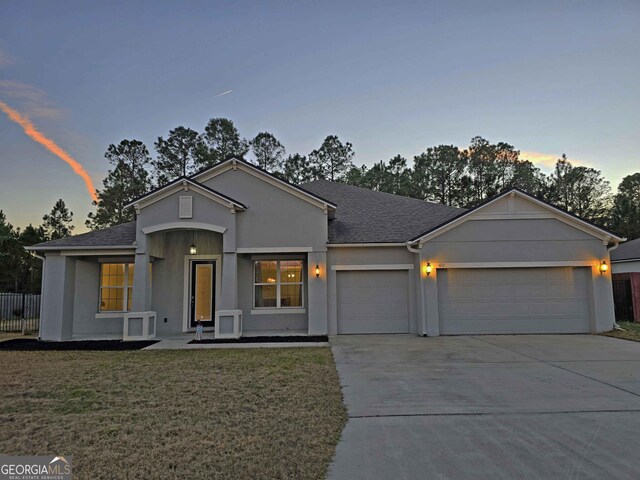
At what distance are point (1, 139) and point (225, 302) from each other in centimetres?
1124

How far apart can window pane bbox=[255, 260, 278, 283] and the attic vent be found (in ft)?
9.12

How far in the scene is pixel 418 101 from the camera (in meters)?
16.0

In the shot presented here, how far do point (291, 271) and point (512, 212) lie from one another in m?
7.32

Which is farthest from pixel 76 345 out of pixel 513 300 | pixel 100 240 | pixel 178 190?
pixel 513 300

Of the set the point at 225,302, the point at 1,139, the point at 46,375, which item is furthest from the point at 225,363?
the point at 1,139

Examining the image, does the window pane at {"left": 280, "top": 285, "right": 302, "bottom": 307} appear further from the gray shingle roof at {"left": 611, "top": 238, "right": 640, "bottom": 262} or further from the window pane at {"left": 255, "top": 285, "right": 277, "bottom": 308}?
the gray shingle roof at {"left": 611, "top": 238, "right": 640, "bottom": 262}

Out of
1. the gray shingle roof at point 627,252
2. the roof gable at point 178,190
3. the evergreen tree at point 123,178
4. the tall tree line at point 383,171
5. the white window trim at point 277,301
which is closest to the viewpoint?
the roof gable at point 178,190

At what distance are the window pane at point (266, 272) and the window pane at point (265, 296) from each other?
0.77 feet

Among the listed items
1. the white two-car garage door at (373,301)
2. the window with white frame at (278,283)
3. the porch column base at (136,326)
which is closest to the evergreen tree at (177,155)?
the window with white frame at (278,283)

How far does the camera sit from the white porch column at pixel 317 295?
12570 millimetres

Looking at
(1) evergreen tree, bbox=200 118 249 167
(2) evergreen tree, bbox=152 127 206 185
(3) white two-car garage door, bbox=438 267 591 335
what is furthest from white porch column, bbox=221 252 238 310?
(1) evergreen tree, bbox=200 118 249 167

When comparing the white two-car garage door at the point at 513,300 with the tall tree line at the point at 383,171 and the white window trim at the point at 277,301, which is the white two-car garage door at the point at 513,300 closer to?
the white window trim at the point at 277,301

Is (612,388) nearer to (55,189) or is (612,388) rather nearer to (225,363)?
(225,363)

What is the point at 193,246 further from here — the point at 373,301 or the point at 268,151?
the point at 268,151
